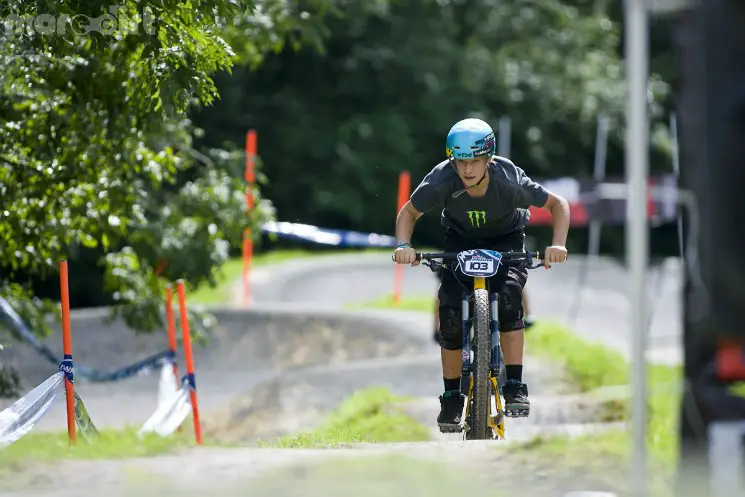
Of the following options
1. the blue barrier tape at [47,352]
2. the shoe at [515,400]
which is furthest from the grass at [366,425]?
the blue barrier tape at [47,352]

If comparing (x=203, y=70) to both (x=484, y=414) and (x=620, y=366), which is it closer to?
(x=484, y=414)

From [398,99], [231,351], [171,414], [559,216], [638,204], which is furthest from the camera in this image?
[398,99]

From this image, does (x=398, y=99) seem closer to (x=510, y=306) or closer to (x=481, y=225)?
(x=481, y=225)

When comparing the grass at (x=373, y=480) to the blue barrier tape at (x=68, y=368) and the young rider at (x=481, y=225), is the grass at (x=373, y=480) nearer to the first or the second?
the young rider at (x=481, y=225)

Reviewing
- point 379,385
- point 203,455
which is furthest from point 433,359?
point 203,455

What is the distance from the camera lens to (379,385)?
454 inches

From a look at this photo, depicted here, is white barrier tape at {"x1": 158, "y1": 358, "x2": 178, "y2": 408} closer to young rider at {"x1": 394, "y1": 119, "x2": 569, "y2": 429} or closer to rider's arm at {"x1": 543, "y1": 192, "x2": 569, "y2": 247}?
young rider at {"x1": 394, "y1": 119, "x2": 569, "y2": 429}

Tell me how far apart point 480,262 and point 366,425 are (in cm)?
274

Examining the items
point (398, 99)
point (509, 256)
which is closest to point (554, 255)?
point (509, 256)

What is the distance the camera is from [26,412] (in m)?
6.62

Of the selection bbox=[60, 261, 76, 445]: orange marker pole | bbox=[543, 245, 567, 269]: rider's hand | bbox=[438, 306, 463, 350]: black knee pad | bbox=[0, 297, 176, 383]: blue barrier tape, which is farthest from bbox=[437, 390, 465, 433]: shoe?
bbox=[0, 297, 176, 383]: blue barrier tape

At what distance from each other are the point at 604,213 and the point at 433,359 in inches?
219

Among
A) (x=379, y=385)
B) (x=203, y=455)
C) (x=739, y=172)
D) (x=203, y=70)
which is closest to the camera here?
(x=739, y=172)

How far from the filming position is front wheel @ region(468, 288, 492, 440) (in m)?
6.75
